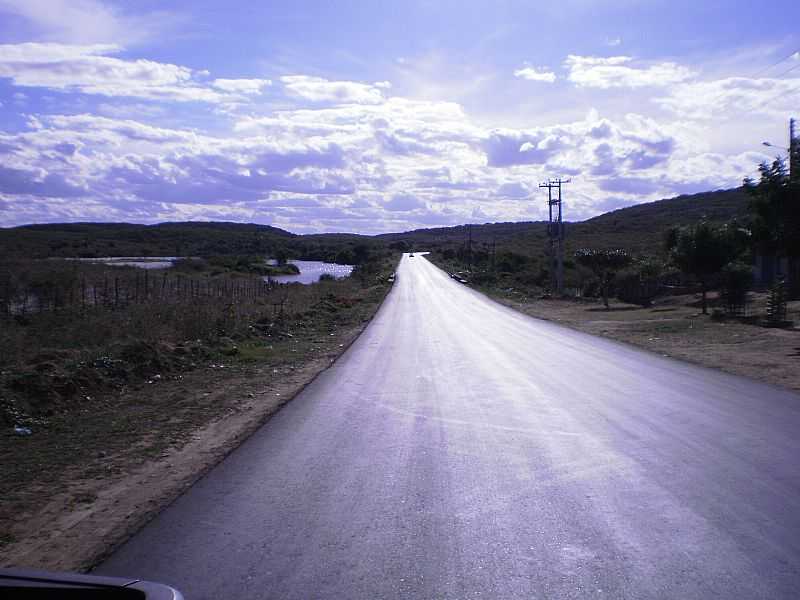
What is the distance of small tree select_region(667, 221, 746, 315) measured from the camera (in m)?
33.5

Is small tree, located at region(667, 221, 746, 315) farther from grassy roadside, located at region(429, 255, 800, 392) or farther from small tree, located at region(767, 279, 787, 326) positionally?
small tree, located at region(767, 279, 787, 326)

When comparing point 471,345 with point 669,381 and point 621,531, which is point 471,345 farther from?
point 621,531

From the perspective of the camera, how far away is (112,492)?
288 inches

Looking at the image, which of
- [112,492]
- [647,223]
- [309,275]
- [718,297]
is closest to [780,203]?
[718,297]

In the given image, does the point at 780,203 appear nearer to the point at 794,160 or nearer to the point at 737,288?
the point at 794,160

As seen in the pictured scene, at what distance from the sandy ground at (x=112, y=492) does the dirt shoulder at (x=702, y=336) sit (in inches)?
373

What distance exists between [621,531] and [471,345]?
15.5m

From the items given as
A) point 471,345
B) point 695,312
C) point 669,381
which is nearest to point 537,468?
point 669,381

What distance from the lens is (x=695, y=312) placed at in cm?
3494

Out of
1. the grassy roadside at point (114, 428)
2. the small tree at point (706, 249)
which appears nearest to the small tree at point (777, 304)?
the small tree at point (706, 249)

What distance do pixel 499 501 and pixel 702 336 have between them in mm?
18883

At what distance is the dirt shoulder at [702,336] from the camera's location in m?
16.5

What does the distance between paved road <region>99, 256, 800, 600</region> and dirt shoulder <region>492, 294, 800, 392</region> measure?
146 inches

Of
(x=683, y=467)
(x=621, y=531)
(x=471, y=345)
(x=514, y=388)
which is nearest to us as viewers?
(x=621, y=531)
